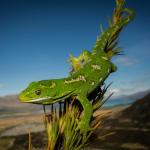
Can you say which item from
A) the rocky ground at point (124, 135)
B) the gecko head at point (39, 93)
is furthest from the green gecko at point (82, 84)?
the rocky ground at point (124, 135)

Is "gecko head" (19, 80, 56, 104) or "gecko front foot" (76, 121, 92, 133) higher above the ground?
"gecko head" (19, 80, 56, 104)

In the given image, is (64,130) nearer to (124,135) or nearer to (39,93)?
(39,93)

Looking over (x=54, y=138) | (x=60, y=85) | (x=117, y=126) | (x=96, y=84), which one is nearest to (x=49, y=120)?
(x=54, y=138)

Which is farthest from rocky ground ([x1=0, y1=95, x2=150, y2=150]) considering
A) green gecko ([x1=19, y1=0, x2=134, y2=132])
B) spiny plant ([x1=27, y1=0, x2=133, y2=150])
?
spiny plant ([x1=27, y1=0, x2=133, y2=150])

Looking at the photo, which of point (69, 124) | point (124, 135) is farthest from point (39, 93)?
point (124, 135)

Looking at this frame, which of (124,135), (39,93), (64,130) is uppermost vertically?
(39,93)

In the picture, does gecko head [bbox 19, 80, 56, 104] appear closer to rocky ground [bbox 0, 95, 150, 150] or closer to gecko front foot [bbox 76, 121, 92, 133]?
gecko front foot [bbox 76, 121, 92, 133]

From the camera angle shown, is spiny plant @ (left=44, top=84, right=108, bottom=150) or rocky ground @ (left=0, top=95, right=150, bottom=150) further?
rocky ground @ (left=0, top=95, right=150, bottom=150)
